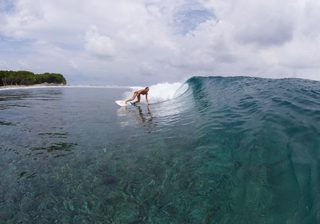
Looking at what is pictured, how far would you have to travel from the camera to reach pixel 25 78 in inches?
3054

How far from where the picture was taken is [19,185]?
22.5ft

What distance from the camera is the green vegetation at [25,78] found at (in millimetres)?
72331

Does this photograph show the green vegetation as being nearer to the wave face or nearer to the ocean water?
the ocean water

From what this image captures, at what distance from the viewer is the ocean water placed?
5766 millimetres

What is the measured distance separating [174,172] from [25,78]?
80243 millimetres

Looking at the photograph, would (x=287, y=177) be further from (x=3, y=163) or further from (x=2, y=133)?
(x=2, y=133)

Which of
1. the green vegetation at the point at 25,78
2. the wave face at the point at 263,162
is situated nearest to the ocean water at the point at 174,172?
the wave face at the point at 263,162

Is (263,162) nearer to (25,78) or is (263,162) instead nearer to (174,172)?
(174,172)

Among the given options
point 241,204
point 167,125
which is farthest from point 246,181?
point 167,125

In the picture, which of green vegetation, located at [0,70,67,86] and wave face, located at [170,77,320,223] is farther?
green vegetation, located at [0,70,67,86]

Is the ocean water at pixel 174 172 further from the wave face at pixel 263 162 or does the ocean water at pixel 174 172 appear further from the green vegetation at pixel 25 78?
the green vegetation at pixel 25 78

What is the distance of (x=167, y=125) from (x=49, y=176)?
21.6 feet

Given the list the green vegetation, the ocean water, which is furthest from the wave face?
the green vegetation

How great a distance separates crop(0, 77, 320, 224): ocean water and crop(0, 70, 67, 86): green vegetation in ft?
227
